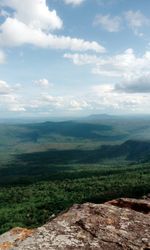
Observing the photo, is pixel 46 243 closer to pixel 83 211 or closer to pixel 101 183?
pixel 83 211

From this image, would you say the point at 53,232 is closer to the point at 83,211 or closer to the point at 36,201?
the point at 83,211

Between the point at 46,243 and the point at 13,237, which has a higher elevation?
the point at 46,243

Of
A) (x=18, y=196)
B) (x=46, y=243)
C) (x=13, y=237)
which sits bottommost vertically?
(x=18, y=196)

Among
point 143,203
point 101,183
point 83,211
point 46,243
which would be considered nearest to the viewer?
point 46,243

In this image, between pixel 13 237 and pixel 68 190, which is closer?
pixel 13 237

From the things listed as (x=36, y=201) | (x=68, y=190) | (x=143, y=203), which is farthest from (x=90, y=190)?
(x=143, y=203)

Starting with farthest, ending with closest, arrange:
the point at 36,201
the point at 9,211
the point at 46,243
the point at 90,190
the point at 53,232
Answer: the point at 90,190 → the point at 36,201 → the point at 9,211 → the point at 53,232 → the point at 46,243
